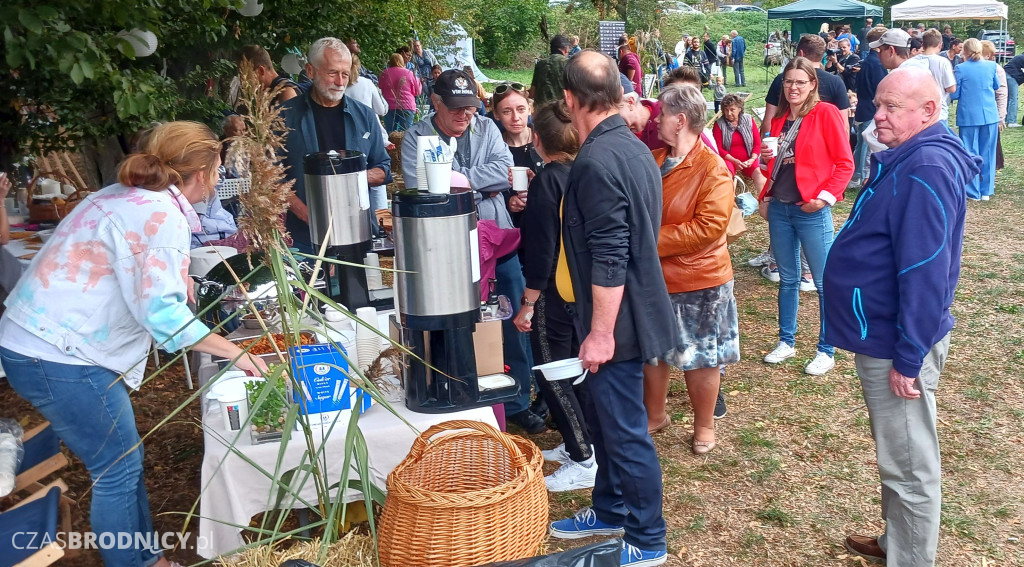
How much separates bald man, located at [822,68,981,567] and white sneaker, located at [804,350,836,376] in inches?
78.0

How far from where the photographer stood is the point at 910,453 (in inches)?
103

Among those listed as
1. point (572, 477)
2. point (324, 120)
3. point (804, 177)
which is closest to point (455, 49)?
point (324, 120)

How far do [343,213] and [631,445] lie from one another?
4.74 feet

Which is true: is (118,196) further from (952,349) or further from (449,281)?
(952,349)

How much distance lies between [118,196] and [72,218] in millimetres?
157

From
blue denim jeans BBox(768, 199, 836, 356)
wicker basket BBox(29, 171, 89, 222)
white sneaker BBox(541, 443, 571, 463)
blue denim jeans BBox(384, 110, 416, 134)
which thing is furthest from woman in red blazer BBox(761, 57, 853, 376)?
blue denim jeans BBox(384, 110, 416, 134)

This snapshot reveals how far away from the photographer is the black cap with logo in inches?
151

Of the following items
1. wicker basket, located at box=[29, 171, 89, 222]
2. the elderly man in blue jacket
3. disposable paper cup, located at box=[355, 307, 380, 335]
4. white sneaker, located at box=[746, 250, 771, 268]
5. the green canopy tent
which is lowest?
white sneaker, located at box=[746, 250, 771, 268]

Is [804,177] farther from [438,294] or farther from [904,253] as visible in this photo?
[438,294]

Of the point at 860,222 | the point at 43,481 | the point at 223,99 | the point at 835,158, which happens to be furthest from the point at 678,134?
the point at 223,99

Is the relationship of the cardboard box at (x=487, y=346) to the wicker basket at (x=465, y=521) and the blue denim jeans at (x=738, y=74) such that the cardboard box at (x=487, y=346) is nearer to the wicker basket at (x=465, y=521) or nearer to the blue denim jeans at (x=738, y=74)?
the wicker basket at (x=465, y=521)

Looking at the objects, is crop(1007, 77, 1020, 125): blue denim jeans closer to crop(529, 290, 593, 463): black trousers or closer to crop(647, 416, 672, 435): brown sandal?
crop(647, 416, 672, 435): brown sandal

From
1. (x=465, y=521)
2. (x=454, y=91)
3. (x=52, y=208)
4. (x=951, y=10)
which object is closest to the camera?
(x=465, y=521)

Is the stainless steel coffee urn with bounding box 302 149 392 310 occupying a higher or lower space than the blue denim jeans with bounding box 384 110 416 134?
lower
